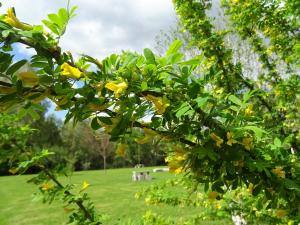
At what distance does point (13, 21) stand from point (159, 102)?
0.48 meters

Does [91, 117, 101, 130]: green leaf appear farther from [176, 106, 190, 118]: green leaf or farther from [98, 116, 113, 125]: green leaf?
[176, 106, 190, 118]: green leaf

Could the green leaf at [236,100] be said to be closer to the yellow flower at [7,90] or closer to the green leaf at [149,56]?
the green leaf at [149,56]

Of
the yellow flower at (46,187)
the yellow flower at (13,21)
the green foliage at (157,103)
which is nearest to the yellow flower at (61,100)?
the green foliage at (157,103)

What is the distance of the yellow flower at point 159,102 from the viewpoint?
1.08m

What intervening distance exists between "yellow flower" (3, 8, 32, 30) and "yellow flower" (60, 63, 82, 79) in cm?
16

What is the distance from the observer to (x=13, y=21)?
39.9 inches

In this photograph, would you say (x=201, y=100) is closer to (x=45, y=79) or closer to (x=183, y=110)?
(x=183, y=110)

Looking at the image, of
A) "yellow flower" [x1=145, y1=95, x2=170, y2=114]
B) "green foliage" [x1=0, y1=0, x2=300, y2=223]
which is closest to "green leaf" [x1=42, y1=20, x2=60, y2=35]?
"green foliage" [x1=0, y1=0, x2=300, y2=223]

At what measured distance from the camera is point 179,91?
3.86 ft

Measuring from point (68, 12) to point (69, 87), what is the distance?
22 centimetres

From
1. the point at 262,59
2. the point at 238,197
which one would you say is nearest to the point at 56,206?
the point at 262,59

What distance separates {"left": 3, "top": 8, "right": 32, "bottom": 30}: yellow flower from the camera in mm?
1013

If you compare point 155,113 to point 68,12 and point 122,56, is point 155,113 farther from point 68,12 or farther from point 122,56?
point 68,12

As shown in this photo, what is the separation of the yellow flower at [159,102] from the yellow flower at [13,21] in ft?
1.34
